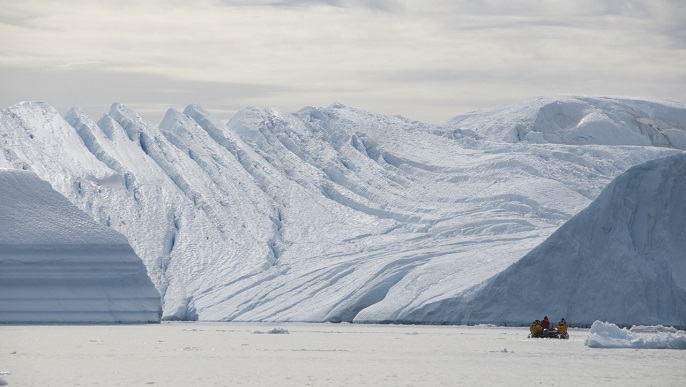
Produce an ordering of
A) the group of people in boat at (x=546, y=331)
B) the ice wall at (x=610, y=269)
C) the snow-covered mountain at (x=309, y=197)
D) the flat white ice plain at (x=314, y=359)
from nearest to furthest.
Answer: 1. the flat white ice plain at (x=314, y=359)
2. the group of people in boat at (x=546, y=331)
3. the ice wall at (x=610, y=269)
4. the snow-covered mountain at (x=309, y=197)

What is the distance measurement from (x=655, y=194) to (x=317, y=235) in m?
21.0

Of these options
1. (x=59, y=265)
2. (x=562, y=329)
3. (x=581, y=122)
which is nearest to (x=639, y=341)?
(x=562, y=329)

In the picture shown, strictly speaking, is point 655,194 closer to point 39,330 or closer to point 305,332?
point 305,332

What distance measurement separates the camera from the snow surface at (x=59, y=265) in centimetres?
4522

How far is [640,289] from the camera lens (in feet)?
158

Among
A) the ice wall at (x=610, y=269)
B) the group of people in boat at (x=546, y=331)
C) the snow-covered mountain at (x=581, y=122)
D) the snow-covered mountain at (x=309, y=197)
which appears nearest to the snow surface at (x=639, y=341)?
the group of people in boat at (x=546, y=331)

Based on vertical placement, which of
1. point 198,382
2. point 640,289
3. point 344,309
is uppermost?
point 198,382

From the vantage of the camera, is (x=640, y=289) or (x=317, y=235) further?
(x=317, y=235)

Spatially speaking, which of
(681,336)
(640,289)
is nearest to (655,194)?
(640,289)

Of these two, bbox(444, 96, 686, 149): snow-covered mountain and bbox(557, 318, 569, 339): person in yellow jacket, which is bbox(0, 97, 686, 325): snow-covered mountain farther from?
bbox(557, 318, 569, 339): person in yellow jacket

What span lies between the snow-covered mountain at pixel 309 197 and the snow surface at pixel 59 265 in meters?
10.8

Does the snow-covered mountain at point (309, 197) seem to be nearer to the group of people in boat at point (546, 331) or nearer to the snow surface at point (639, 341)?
the group of people in boat at point (546, 331)

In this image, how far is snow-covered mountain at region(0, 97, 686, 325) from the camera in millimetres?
59031

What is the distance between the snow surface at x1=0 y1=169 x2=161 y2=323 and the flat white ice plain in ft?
3.36
